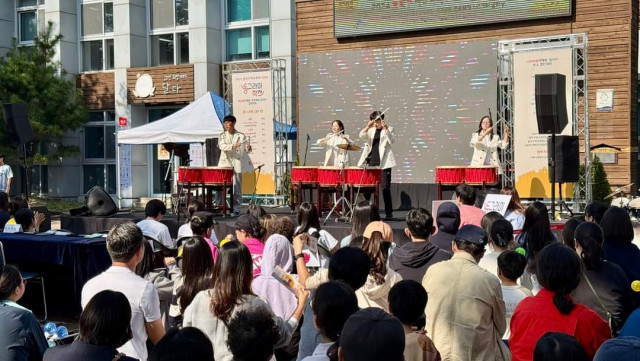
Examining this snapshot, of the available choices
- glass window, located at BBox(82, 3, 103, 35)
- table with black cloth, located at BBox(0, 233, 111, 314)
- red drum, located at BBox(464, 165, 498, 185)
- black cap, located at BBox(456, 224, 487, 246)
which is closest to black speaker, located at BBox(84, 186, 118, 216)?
table with black cloth, located at BBox(0, 233, 111, 314)

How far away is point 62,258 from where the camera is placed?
24.6 ft

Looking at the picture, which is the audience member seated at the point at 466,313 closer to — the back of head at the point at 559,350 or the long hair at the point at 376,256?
the long hair at the point at 376,256

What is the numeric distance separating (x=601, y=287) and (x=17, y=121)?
36.4 feet

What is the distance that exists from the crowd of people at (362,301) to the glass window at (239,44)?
630 inches

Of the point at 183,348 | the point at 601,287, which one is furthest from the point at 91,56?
the point at 183,348

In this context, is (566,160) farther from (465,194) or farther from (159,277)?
(159,277)

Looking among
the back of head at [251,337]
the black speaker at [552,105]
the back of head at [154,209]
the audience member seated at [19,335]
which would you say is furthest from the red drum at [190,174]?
the back of head at [251,337]

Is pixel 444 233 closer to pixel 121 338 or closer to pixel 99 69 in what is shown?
pixel 121 338

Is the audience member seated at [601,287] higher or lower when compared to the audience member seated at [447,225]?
lower

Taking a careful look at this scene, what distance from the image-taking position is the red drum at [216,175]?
13297mm

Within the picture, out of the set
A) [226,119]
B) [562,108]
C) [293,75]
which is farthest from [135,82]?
[562,108]

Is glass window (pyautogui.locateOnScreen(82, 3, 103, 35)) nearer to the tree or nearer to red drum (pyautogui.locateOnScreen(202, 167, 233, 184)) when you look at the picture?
the tree

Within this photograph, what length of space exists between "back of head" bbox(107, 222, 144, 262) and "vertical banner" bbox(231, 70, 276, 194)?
39.3 ft

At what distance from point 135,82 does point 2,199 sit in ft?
41.4
